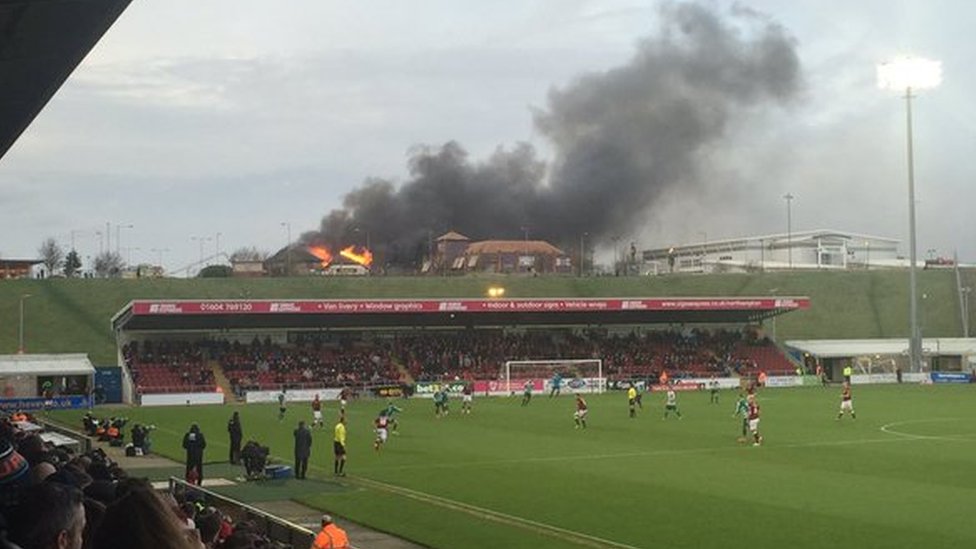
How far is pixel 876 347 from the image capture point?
287 ft

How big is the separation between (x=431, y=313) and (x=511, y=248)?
81.0 m

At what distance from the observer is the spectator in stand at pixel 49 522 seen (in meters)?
4.41

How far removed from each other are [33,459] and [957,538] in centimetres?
1667

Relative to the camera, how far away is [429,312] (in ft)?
263

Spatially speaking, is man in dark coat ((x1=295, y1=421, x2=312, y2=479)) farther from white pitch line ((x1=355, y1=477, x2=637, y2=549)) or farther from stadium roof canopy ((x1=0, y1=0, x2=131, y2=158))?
stadium roof canopy ((x1=0, y1=0, x2=131, y2=158))

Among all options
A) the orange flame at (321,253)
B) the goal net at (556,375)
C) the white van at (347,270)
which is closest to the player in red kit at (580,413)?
the goal net at (556,375)

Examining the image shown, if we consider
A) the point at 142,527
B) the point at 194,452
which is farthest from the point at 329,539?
the point at 194,452

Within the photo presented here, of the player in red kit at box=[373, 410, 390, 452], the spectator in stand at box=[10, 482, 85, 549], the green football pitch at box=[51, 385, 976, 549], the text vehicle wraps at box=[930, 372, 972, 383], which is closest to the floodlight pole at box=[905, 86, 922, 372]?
the text vehicle wraps at box=[930, 372, 972, 383]

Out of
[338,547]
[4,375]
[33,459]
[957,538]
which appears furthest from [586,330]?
[33,459]

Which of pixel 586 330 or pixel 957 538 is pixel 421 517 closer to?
pixel 957 538

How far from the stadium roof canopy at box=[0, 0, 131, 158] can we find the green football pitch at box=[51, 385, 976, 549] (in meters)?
10.4

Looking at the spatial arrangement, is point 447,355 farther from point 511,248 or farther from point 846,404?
point 511,248

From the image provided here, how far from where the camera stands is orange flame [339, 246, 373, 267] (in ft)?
487

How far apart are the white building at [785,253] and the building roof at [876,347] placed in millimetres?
57324
